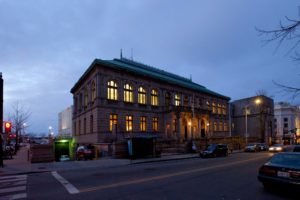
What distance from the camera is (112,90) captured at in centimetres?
3866

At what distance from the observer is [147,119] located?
4284 centimetres

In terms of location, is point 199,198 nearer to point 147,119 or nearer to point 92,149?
point 92,149

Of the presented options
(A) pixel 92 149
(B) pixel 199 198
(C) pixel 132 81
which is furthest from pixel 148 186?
(C) pixel 132 81

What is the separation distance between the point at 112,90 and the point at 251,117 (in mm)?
51243

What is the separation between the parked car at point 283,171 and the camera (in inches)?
340

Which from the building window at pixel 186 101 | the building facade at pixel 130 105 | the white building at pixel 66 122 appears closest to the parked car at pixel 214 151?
the building facade at pixel 130 105

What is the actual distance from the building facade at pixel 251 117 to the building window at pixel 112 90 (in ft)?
155

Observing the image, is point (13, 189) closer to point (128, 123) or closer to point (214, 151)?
point (214, 151)

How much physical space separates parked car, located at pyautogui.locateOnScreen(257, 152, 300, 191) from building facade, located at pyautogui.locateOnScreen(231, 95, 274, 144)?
65335mm

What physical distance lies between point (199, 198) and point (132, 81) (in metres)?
33.6

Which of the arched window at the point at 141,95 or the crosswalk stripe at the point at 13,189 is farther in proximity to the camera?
the arched window at the point at 141,95

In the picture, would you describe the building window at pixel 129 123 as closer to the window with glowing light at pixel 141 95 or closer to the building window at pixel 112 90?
the window with glowing light at pixel 141 95

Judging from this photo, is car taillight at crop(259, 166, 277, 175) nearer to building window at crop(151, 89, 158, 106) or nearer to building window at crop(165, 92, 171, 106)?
building window at crop(151, 89, 158, 106)

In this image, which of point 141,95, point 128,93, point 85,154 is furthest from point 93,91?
point 85,154
